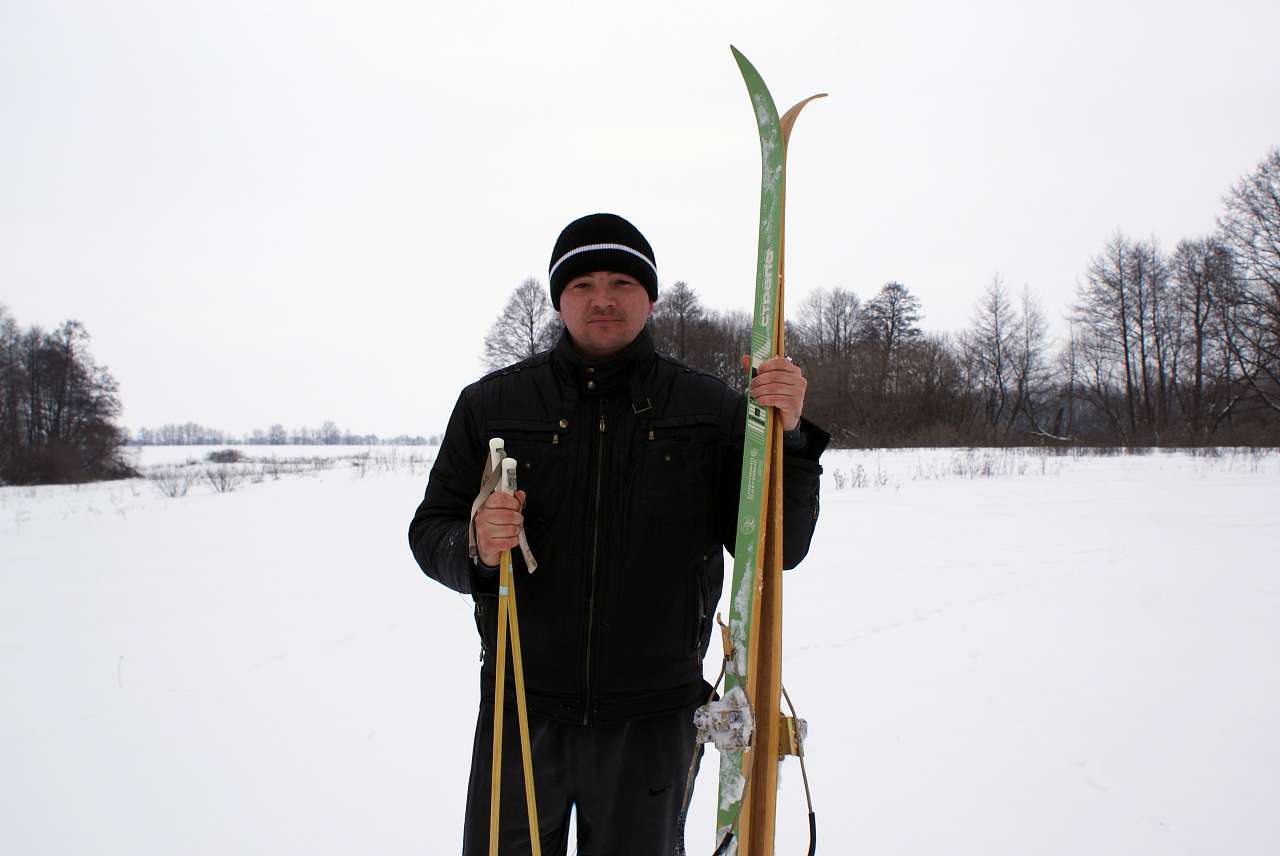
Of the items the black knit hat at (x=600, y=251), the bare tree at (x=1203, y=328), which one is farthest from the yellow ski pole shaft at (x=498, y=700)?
the bare tree at (x=1203, y=328)

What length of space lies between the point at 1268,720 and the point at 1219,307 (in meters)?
29.2

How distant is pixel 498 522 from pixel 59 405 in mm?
46298

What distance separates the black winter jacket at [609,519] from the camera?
1.49 metres

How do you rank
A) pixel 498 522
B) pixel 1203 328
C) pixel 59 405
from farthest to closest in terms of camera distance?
pixel 59 405
pixel 1203 328
pixel 498 522

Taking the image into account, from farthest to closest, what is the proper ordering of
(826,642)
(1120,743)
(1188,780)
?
1. (826,642)
2. (1120,743)
3. (1188,780)

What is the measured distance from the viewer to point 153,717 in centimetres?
334

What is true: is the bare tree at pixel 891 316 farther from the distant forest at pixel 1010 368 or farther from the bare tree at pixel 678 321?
the bare tree at pixel 678 321

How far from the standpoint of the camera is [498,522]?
4.49 ft

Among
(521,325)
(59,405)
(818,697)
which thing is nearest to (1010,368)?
(521,325)

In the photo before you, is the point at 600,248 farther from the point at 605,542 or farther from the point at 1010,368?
the point at 1010,368

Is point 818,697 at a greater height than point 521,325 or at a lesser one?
lesser

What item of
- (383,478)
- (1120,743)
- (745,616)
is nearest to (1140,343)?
(383,478)

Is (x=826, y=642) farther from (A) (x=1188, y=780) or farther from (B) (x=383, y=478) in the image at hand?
(B) (x=383, y=478)

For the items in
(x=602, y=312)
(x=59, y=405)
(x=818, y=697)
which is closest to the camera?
(x=602, y=312)
